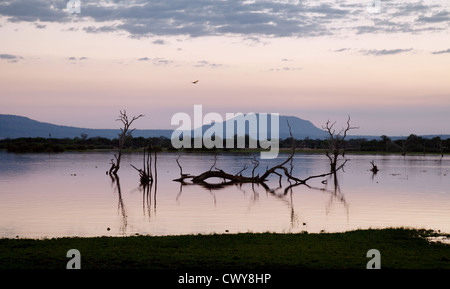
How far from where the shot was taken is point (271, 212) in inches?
1185

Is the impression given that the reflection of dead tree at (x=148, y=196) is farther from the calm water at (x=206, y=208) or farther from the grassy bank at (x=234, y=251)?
the grassy bank at (x=234, y=251)

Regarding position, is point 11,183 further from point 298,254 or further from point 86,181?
point 298,254

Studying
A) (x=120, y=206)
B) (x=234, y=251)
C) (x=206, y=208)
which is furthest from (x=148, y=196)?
(x=234, y=251)

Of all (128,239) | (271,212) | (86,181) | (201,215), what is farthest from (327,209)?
(86,181)

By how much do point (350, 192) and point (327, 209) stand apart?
12807 millimetres

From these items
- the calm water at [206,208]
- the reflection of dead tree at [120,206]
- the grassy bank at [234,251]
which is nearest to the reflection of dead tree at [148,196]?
the calm water at [206,208]

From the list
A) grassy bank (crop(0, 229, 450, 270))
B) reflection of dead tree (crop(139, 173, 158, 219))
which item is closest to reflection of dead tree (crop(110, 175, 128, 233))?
reflection of dead tree (crop(139, 173, 158, 219))

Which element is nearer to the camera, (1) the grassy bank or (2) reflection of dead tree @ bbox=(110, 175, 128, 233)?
(1) the grassy bank

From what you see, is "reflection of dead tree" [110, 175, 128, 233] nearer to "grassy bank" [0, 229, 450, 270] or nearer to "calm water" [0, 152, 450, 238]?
"calm water" [0, 152, 450, 238]

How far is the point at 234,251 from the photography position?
1488cm

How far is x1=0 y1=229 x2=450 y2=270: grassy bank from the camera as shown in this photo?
12859 mm

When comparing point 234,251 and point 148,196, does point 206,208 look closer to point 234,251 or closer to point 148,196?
point 148,196

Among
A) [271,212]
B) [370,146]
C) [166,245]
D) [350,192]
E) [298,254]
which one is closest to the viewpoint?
[298,254]

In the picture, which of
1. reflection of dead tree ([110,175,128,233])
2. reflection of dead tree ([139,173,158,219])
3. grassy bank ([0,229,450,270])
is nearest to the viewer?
grassy bank ([0,229,450,270])
